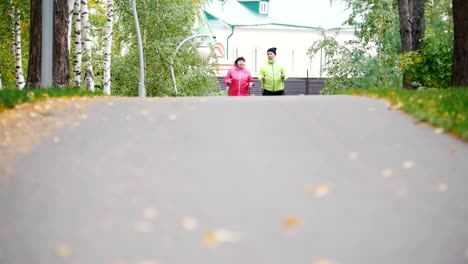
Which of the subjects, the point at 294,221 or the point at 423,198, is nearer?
the point at 294,221

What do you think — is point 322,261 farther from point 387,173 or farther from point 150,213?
point 387,173

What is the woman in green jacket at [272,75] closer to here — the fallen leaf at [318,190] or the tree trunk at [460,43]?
the tree trunk at [460,43]

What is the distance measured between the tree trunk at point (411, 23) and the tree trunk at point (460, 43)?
9358mm

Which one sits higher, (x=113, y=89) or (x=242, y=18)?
(x=242, y=18)

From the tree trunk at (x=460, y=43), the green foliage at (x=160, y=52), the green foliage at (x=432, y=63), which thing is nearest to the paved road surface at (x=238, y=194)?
the tree trunk at (x=460, y=43)

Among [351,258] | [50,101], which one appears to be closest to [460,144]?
[351,258]

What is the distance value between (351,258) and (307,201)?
1.12 m

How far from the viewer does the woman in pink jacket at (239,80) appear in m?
20.7

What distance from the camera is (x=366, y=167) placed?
29.5 ft

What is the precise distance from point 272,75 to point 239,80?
2.49 ft

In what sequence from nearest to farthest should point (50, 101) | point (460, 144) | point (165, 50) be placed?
1. point (460, 144)
2. point (50, 101)
3. point (165, 50)

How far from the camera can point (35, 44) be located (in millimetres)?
19344

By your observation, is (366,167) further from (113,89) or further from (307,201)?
(113,89)

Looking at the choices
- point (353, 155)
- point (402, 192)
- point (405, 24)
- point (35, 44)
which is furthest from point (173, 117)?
point (405, 24)
